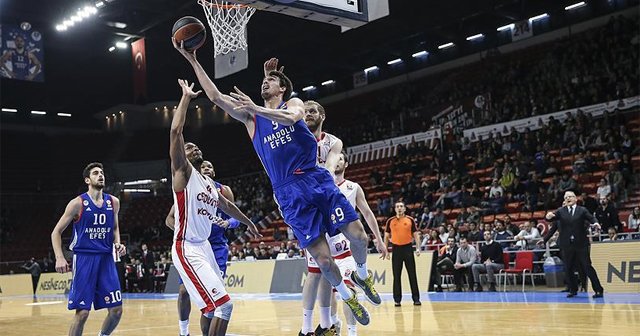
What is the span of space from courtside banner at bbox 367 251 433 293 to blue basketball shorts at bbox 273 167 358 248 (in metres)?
9.87

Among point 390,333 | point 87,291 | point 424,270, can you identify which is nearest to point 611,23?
point 424,270

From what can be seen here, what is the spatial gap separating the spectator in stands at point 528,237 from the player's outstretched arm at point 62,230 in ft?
34.4

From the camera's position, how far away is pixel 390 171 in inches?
929

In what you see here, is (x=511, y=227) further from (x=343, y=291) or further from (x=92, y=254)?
(x=343, y=291)

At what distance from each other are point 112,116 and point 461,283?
88.8ft

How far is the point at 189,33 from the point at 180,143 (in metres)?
0.86

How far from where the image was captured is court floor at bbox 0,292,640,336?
24.6 ft

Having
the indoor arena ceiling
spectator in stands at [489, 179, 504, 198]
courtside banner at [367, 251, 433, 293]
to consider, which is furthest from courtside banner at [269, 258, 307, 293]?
the indoor arena ceiling

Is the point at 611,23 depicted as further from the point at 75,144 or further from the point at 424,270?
the point at 75,144

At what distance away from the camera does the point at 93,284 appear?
6.39 meters

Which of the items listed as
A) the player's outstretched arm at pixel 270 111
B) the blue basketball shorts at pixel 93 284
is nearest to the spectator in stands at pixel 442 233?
the blue basketball shorts at pixel 93 284

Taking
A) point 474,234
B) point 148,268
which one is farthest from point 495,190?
point 148,268

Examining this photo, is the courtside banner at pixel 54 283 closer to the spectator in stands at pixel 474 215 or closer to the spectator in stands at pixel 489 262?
the spectator in stands at pixel 474 215

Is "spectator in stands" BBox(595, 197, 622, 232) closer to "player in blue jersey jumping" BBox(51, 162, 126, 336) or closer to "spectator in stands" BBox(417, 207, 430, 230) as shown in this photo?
"spectator in stands" BBox(417, 207, 430, 230)
